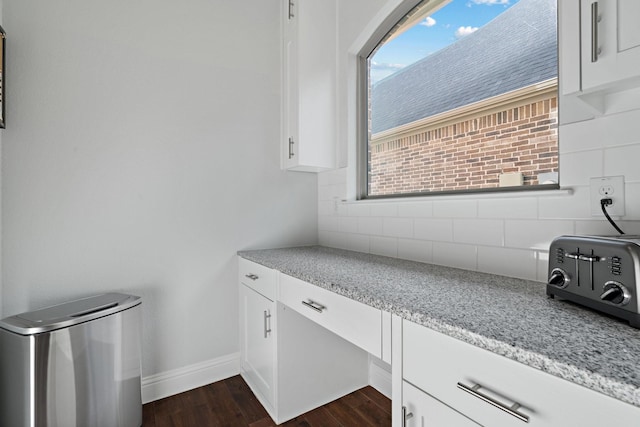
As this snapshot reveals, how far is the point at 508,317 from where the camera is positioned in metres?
0.77

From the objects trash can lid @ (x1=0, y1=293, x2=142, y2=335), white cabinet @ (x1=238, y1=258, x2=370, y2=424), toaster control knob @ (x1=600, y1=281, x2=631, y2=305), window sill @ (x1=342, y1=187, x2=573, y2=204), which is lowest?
white cabinet @ (x1=238, y1=258, x2=370, y2=424)

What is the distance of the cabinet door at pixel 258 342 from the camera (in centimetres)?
167

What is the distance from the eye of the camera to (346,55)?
7.27ft

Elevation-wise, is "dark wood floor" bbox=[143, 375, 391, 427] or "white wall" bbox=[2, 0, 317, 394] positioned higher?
"white wall" bbox=[2, 0, 317, 394]

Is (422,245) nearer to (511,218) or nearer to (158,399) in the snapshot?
(511,218)

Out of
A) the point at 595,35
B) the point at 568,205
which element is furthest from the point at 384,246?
the point at 595,35

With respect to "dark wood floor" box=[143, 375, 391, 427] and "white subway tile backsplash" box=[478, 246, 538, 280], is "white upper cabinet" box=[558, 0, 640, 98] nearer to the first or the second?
"white subway tile backsplash" box=[478, 246, 538, 280]

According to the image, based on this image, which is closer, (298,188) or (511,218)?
(511,218)

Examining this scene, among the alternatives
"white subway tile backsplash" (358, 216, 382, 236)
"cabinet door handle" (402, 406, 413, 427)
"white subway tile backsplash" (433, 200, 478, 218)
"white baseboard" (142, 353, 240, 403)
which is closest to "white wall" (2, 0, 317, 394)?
"white baseboard" (142, 353, 240, 403)

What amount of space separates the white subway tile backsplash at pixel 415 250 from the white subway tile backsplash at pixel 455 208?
6.8 inches

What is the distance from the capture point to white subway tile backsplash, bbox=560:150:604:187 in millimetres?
1032

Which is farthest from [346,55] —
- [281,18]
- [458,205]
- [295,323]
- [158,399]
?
[158,399]

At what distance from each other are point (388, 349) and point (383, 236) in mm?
985

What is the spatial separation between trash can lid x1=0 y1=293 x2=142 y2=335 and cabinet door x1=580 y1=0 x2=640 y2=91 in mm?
1997
